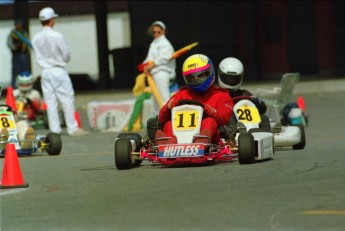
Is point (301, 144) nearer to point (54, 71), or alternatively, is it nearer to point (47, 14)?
point (54, 71)

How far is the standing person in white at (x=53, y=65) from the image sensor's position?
2030 centimetres

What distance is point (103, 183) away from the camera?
11.9 metres

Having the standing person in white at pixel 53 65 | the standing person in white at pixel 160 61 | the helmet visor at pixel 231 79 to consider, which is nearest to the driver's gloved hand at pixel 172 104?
the helmet visor at pixel 231 79

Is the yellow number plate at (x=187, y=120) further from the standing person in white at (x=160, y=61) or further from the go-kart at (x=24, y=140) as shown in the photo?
the standing person in white at (x=160, y=61)

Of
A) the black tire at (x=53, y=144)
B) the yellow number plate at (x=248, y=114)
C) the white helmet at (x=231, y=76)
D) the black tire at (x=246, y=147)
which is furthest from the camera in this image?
the black tire at (x=53, y=144)

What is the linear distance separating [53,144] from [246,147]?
402 centimetres

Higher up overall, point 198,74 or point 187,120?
point 198,74

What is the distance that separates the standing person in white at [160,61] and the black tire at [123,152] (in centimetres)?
782

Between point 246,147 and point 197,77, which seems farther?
point 197,77

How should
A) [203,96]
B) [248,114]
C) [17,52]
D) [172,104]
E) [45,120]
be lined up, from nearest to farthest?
[172,104], [203,96], [248,114], [45,120], [17,52]

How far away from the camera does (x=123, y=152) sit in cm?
1310

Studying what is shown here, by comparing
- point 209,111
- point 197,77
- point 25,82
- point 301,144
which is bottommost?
point 301,144

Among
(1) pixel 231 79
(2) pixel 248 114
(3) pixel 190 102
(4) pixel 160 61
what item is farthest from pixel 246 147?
(4) pixel 160 61

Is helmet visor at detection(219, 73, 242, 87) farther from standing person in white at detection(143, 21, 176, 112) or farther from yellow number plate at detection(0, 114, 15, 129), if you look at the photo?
standing person in white at detection(143, 21, 176, 112)
